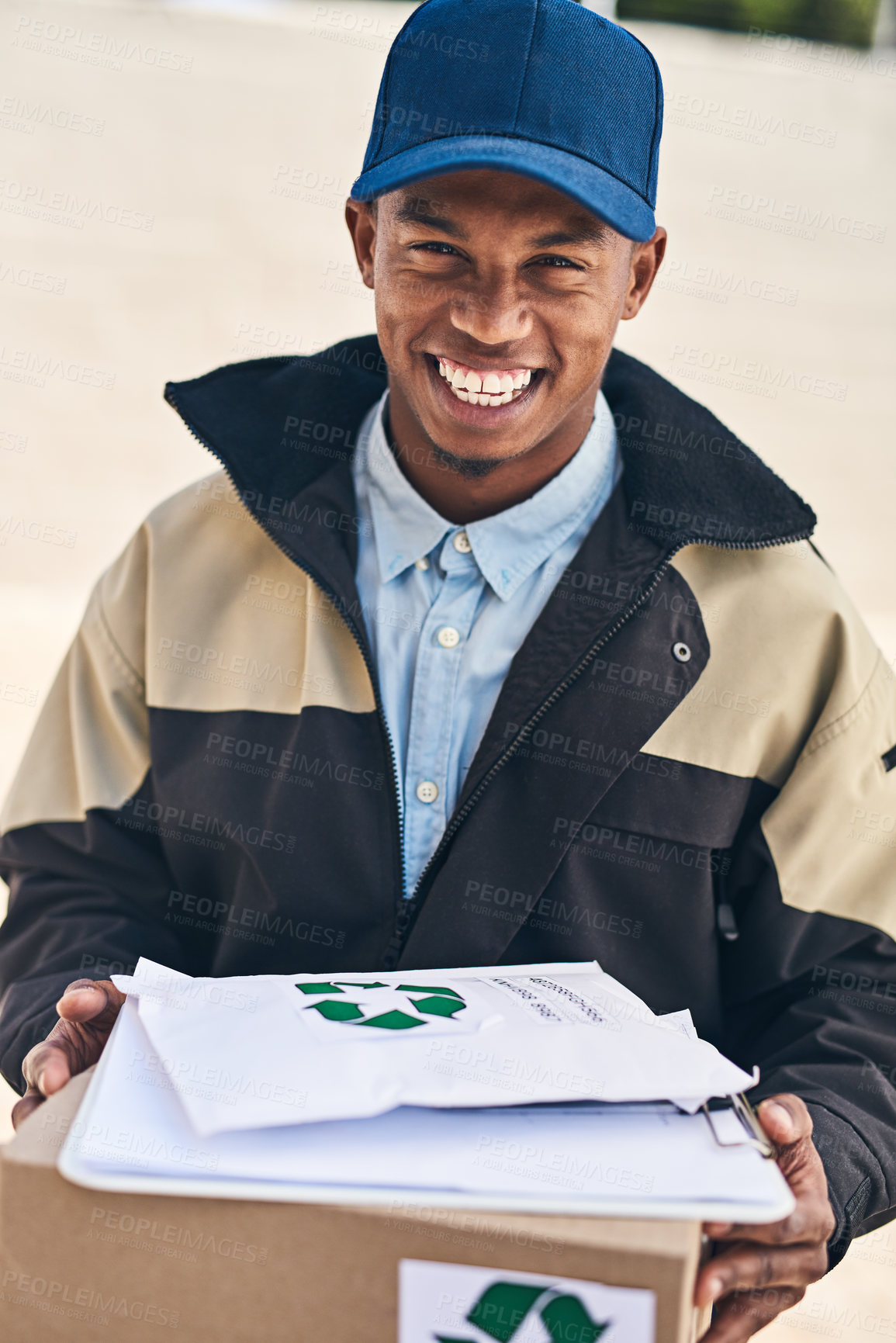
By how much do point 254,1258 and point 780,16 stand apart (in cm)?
1190

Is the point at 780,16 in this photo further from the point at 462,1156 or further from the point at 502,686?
the point at 462,1156

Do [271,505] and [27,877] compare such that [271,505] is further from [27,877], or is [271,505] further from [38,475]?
[38,475]

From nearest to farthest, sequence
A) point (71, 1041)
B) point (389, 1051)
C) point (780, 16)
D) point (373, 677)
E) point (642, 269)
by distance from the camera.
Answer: point (389, 1051), point (71, 1041), point (373, 677), point (642, 269), point (780, 16)

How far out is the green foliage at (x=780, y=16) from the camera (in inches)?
412

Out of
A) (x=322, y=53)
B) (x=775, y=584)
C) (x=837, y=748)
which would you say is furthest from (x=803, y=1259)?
(x=322, y=53)

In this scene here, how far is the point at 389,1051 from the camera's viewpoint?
95 cm

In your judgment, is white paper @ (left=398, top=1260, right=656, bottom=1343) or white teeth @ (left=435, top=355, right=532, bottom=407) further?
white teeth @ (left=435, top=355, right=532, bottom=407)

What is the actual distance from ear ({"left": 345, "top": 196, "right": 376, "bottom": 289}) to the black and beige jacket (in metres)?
0.25

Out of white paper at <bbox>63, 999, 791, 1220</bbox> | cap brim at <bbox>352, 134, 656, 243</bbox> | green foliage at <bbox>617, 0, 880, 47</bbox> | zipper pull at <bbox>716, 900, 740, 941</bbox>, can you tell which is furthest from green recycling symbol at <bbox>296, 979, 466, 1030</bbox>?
green foliage at <bbox>617, 0, 880, 47</bbox>

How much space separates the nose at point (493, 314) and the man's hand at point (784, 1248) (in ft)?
2.72

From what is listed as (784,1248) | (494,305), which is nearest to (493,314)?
(494,305)

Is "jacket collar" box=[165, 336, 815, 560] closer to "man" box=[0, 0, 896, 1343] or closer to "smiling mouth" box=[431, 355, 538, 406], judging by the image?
"man" box=[0, 0, 896, 1343]

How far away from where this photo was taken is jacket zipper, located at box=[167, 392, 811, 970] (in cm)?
141

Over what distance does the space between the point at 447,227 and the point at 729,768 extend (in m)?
A: 0.69
